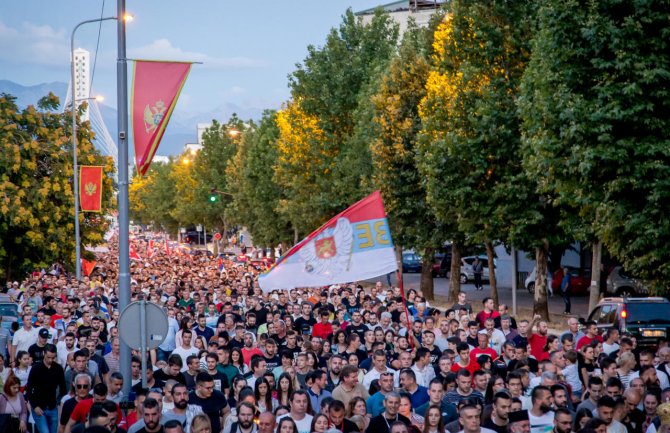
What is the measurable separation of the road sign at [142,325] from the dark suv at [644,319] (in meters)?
11.0

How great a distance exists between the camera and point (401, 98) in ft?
126

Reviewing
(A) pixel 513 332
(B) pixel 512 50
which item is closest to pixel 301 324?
(A) pixel 513 332

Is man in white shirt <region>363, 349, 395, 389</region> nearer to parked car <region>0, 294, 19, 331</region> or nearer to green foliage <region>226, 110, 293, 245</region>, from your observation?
parked car <region>0, 294, 19, 331</region>

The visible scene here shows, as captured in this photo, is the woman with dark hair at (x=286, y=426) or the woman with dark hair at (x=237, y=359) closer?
the woman with dark hair at (x=286, y=426)

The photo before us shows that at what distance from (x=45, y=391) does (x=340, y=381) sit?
3.83 meters

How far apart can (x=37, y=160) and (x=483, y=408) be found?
3543cm

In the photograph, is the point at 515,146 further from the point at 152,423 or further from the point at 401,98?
the point at 152,423

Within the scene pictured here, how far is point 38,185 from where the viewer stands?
4178 centimetres

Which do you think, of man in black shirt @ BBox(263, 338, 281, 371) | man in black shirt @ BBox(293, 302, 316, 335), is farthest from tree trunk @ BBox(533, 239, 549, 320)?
man in black shirt @ BBox(263, 338, 281, 371)

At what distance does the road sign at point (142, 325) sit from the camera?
37.5 feet

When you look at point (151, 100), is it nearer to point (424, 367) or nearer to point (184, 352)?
point (184, 352)

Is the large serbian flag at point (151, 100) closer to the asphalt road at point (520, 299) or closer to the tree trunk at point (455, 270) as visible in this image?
the asphalt road at point (520, 299)

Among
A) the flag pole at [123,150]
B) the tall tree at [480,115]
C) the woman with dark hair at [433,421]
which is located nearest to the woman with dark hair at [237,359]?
the flag pole at [123,150]

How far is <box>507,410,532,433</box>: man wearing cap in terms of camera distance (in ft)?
30.0
